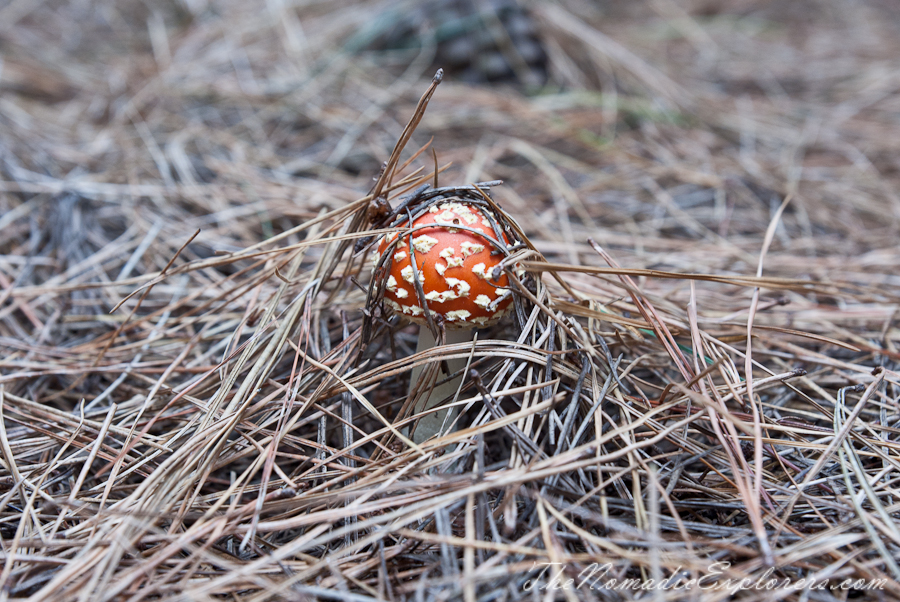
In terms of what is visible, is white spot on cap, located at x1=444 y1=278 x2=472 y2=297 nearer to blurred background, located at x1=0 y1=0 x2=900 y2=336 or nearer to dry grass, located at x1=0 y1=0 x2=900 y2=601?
dry grass, located at x1=0 y1=0 x2=900 y2=601

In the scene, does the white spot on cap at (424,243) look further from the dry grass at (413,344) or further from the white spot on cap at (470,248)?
the dry grass at (413,344)

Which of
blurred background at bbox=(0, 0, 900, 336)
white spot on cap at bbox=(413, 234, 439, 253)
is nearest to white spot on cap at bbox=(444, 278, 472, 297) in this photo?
white spot on cap at bbox=(413, 234, 439, 253)

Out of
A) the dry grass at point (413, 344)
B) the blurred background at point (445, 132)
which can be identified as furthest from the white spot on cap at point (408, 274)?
the blurred background at point (445, 132)

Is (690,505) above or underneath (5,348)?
underneath

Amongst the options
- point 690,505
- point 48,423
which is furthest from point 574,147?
point 48,423

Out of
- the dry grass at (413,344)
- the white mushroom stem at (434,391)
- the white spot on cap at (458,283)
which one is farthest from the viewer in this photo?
the white mushroom stem at (434,391)

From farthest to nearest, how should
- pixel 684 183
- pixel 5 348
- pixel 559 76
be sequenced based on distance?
pixel 559 76 → pixel 684 183 → pixel 5 348

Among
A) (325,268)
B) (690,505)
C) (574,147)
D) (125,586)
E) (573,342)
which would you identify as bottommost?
(690,505)

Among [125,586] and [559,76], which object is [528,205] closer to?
[559,76]
